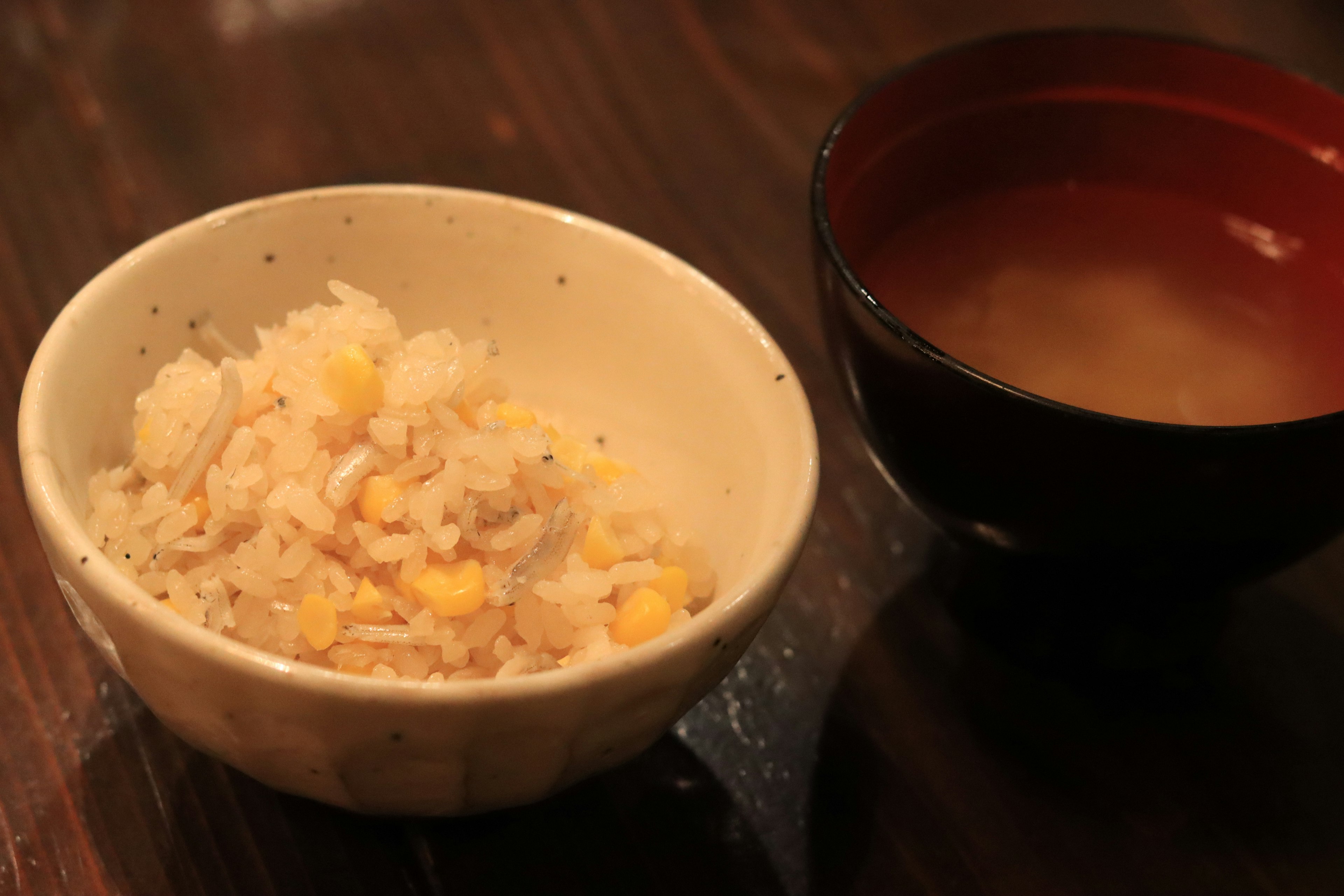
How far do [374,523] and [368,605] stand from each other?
0.07 meters

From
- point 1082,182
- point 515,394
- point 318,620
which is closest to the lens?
point 318,620

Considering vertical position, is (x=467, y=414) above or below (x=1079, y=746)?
above

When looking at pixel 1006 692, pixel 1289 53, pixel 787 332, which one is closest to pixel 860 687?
pixel 1006 692

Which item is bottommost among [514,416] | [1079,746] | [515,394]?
[1079,746]

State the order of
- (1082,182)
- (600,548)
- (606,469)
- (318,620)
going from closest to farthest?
(318,620)
(600,548)
(606,469)
(1082,182)

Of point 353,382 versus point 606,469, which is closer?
point 353,382

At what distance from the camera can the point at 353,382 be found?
0.94 meters

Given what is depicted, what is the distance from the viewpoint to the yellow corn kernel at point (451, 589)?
0.89 metres

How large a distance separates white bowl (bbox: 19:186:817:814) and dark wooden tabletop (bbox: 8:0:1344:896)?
18 centimetres

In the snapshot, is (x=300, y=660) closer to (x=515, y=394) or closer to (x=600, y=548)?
(x=600, y=548)

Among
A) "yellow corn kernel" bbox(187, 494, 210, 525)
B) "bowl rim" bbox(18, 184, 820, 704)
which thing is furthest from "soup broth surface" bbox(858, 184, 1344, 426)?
"yellow corn kernel" bbox(187, 494, 210, 525)

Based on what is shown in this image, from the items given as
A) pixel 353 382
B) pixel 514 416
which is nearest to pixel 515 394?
pixel 514 416

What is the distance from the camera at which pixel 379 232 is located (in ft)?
3.96

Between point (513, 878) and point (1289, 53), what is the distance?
2.21m
